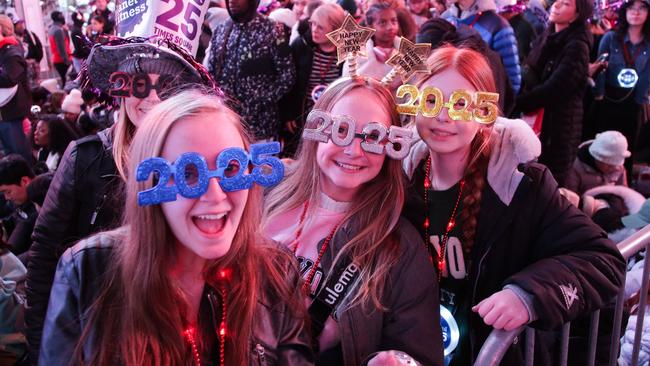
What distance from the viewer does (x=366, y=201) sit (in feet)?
6.54

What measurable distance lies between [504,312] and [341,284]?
51 centimetres

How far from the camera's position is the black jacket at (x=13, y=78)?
5.79 m

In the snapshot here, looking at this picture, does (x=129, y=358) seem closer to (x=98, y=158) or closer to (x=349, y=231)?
(x=349, y=231)

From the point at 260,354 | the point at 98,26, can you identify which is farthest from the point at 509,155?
the point at 98,26

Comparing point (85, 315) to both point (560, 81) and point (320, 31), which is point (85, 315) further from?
point (560, 81)

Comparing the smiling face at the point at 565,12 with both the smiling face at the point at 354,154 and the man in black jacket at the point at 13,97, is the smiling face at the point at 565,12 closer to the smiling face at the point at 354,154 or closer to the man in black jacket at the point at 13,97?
the smiling face at the point at 354,154

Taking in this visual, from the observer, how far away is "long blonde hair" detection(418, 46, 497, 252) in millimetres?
2014

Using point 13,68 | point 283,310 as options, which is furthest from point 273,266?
point 13,68

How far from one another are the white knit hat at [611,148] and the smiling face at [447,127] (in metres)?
2.65

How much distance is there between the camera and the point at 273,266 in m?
1.58

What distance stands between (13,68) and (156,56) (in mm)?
4533

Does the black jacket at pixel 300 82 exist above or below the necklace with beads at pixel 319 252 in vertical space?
above

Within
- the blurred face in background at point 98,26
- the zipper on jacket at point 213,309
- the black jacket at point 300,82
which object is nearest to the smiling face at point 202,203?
the zipper on jacket at point 213,309

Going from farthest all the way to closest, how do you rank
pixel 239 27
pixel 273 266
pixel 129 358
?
pixel 239 27 → pixel 273 266 → pixel 129 358
